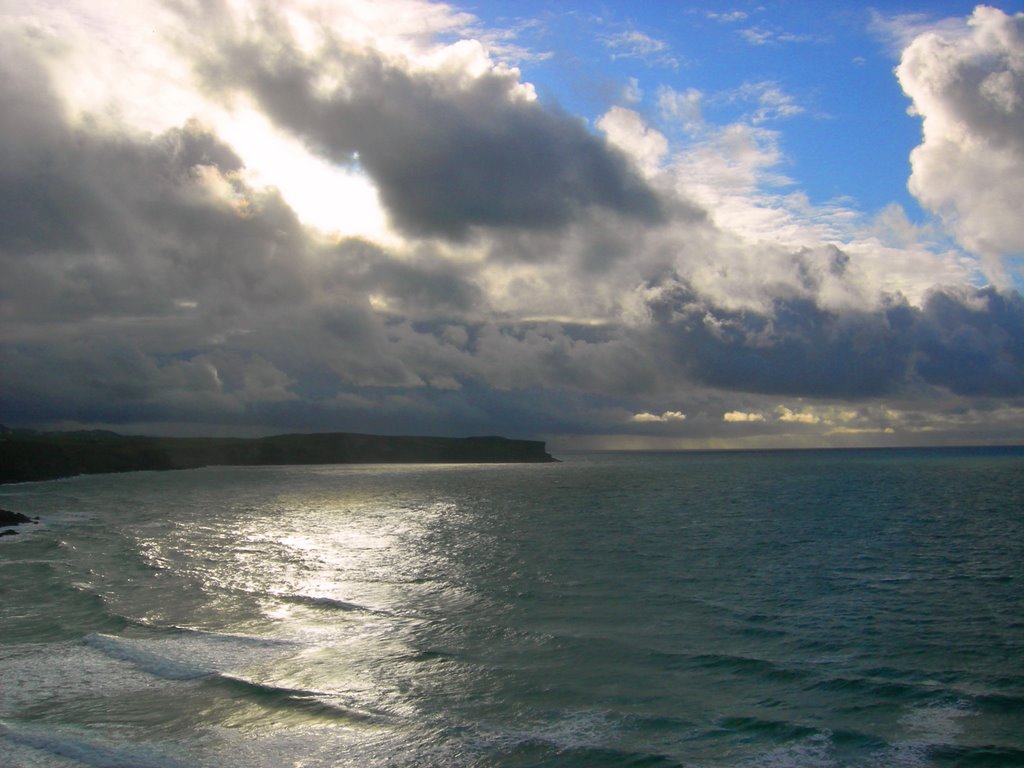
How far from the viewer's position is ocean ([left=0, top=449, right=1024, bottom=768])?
16406 mm

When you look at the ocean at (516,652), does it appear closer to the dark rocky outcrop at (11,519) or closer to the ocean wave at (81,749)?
the ocean wave at (81,749)

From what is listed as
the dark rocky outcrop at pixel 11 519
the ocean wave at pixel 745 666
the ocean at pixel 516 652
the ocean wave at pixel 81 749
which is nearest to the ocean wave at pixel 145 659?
the ocean at pixel 516 652

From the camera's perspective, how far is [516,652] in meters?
23.7

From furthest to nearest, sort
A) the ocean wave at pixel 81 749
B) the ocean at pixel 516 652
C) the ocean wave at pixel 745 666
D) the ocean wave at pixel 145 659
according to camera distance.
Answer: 1. the ocean wave at pixel 145 659
2. the ocean wave at pixel 745 666
3. the ocean at pixel 516 652
4. the ocean wave at pixel 81 749

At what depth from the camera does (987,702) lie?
735 inches

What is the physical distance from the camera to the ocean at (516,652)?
16406mm

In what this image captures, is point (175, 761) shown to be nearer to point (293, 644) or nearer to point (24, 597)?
point (293, 644)

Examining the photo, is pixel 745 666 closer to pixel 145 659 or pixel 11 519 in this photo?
pixel 145 659

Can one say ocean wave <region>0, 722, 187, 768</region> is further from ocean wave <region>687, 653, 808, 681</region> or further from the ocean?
ocean wave <region>687, 653, 808, 681</region>

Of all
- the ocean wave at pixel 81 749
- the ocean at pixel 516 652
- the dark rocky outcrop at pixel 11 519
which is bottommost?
the dark rocky outcrop at pixel 11 519

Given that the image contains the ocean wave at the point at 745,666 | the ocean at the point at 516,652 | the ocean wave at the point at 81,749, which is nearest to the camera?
the ocean wave at the point at 81,749

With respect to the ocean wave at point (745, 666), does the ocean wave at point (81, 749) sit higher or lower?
higher

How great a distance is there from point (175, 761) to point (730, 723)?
39.4 feet

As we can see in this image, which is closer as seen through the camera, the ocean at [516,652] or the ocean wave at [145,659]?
the ocean at [516,652]
